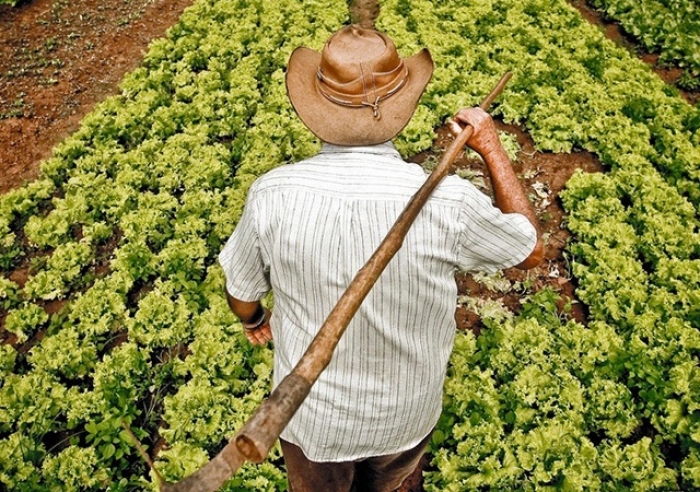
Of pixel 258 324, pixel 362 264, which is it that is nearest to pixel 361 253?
pixel 362 264

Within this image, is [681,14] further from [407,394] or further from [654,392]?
[407,394]

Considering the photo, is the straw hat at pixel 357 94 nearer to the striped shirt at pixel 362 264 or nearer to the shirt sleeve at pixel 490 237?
the striped shirt at pixel 362 264

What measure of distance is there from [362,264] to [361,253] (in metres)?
0.04

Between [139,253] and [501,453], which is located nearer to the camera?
[501,453]

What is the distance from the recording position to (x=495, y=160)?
273 cm

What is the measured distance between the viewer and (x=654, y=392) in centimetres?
430

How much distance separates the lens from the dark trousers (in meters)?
2.55

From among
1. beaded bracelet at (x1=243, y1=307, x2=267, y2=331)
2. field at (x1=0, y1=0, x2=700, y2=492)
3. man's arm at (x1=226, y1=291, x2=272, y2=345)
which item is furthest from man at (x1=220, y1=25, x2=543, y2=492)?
field at (x1=0, y1=0, x2=700, y2=492)

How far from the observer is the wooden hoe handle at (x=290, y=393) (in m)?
1.13

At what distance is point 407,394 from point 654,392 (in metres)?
2.92

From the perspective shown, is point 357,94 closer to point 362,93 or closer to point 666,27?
point 362,93

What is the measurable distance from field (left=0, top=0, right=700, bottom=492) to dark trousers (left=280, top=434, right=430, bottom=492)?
4.09 ft

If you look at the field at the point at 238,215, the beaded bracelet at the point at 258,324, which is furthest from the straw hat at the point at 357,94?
the field at the point at 238,215

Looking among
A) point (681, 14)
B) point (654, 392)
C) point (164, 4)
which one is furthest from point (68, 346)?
point (681, 14)
